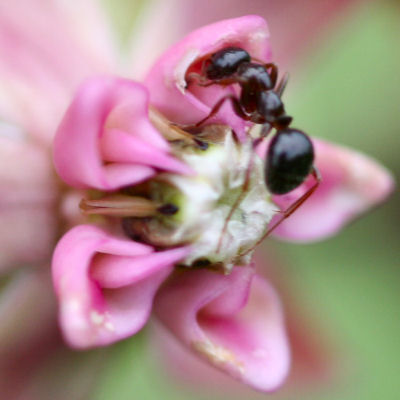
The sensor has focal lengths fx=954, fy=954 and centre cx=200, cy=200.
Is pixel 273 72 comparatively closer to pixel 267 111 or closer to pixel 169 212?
pixel 267 111

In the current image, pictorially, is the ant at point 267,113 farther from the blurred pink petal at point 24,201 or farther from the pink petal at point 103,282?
the blurred pink petal at point 24,201

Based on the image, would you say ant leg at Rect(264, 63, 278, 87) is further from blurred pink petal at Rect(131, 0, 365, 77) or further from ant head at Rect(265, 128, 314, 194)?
blurred pink petal at Rect(131, 0, 365, 77)

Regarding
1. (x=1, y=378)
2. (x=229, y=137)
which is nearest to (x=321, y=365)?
(x=1, y=378)

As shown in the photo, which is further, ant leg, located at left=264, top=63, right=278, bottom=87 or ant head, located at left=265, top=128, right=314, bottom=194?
ant leg, located at left=264, top=63, right=278, bottom=87

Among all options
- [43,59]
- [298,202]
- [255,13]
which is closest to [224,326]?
[298,202]

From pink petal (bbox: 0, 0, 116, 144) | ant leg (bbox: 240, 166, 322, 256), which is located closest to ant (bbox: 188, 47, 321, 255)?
ant leg (bbox: 240, 166, 322, 256)

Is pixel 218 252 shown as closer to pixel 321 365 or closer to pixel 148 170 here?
pixel 148 170
